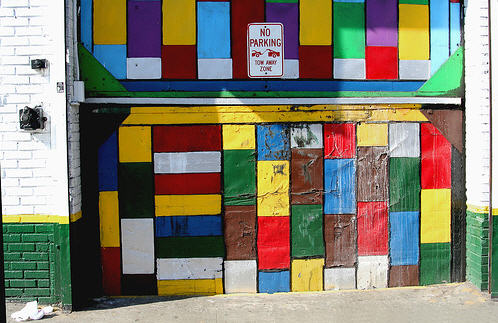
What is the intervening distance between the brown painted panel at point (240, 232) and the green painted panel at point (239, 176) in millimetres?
90

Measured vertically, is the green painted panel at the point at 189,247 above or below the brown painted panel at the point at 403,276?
above

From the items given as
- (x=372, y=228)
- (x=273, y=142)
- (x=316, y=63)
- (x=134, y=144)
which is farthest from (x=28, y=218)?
(x=372, y=228)

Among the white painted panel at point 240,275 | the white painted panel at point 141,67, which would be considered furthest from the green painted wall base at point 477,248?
the white painted panel at point 141,67

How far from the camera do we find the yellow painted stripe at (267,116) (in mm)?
5406

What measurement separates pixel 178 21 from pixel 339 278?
3368 mm

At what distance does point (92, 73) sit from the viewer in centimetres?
535

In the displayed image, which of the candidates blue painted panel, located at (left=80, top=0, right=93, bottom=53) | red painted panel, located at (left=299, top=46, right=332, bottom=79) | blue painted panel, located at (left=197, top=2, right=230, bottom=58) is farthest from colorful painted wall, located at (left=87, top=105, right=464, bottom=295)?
blue painted panel, located at (left=80, top=0, right=93, bottom=53)

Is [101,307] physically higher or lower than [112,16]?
lower

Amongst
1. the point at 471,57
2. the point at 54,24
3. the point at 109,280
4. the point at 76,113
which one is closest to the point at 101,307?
the point at 109,280

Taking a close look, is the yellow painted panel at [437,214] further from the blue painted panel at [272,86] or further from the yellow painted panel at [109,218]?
the yellow painted panel at [109,218]

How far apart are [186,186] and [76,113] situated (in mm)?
1402

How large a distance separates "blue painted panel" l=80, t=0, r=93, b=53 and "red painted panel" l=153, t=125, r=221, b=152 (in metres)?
1.18

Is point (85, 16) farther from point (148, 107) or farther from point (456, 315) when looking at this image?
point (456, 315)

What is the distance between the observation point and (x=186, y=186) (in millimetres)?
5445
